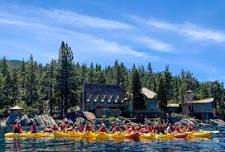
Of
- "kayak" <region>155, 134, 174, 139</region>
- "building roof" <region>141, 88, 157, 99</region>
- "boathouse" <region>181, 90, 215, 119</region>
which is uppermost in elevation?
"building roof" <region>141, 88, 157, 99</region>

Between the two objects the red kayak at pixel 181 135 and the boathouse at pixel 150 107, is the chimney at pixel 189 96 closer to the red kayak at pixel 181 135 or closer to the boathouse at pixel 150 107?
the boathouse at pixel 150 107

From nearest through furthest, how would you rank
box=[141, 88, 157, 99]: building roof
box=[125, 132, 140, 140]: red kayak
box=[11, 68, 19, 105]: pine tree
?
box=[125, 132, 140, 140]: red kayak, box=[11, 68, 19, 105]: pine tree, box=[141, 88, 157, 99]: building roof

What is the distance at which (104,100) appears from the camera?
116062mm

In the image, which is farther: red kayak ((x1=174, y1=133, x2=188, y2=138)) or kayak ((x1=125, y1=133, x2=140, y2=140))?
red kayak ((x1=174, y1=133, x2=188, y2=138))

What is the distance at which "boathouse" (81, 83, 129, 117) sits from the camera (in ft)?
371

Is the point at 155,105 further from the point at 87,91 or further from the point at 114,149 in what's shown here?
the point at 114,149

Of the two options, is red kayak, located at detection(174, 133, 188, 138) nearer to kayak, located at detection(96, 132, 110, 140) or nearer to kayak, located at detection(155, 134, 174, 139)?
kayak, located at detection(155, 134, 174, 139)

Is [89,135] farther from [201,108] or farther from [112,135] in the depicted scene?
[201,108]

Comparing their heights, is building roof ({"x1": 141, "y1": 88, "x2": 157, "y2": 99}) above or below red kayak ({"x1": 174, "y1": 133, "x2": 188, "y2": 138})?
above

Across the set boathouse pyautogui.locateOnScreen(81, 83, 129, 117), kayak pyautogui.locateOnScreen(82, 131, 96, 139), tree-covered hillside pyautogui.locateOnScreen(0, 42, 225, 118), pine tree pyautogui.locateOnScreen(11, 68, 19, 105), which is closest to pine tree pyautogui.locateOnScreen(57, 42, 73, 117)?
tree-covered hillside pyautogui.locateOnScreen(0, 42, 225, 118)

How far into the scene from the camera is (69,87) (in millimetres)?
105500

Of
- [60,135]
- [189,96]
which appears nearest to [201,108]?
[189,96]

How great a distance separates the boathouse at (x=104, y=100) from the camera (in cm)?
11300

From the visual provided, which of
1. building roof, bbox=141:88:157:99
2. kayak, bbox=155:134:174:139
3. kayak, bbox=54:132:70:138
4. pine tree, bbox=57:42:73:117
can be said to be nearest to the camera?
kayak, bbox=155:134:174:139
